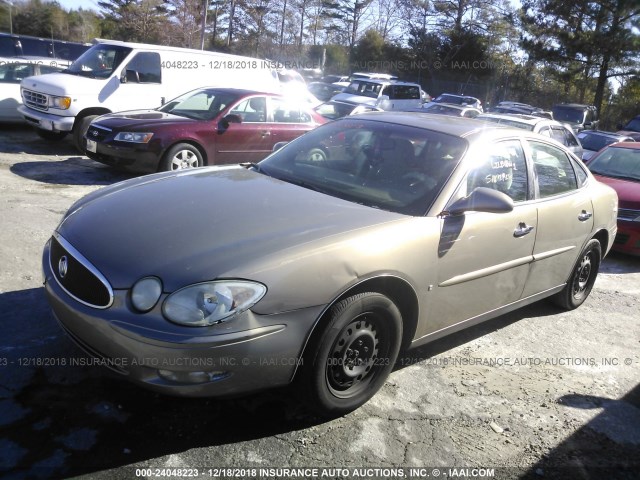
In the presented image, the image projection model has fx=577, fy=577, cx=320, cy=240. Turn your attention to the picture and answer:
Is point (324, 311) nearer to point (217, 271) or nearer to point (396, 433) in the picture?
point (217, 271)

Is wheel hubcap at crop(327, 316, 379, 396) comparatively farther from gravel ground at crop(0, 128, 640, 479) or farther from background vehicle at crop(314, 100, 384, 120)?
background vehicle at crop(314, 100, 384, 120)

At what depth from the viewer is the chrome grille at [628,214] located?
23.5 feet

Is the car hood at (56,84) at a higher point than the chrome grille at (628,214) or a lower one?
higher

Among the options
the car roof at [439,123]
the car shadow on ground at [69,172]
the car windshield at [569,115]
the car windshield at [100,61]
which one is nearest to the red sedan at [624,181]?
the car roof at [439,123]

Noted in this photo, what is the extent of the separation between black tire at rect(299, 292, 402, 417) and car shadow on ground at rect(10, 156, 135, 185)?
20.0 ft

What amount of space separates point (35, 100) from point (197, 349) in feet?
30.3

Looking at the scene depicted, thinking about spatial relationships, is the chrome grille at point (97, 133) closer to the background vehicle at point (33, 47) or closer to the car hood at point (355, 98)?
the background vehicle at point (33, 47)

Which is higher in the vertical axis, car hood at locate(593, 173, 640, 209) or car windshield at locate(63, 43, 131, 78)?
car windshield at locate(63, 43, 131, 78)

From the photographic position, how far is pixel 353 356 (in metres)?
3.17

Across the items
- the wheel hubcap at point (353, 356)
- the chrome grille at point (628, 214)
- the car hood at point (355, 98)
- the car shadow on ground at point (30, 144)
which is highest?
the car hood at point (355, 98)

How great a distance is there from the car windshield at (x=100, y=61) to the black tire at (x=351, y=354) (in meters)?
8.90

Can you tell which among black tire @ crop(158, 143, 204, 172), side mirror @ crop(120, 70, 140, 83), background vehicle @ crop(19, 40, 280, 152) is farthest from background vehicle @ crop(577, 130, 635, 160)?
side mirror @ crop(120, 70, 140, 83)

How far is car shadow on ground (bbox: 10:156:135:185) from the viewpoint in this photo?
8148 mm

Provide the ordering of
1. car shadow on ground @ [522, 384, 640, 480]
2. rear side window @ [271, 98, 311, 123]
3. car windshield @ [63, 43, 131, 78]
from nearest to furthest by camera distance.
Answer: car shadow on ground @ [522, 384, 640, 480]
rear side window @ [271, 98, 311, 123]
car windshield @ [63, 43, 131, 78]
